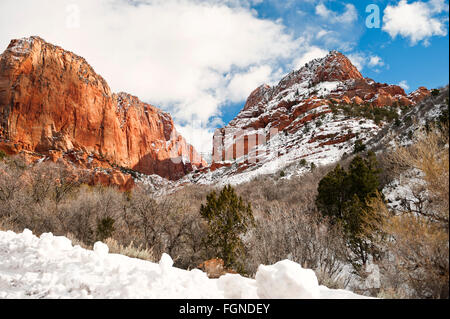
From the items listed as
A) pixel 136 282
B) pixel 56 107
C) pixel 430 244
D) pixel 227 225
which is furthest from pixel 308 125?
pixel 56 107

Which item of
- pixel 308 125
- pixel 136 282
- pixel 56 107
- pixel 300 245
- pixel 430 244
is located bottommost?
pixel 300 245

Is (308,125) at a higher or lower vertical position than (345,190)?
higher

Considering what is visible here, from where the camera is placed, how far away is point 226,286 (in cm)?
343

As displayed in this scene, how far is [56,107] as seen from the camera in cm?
6169

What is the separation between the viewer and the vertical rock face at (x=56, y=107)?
53509mm

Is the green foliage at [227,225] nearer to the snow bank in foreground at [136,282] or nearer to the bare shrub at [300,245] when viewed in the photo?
the bare shrub at [300,245]

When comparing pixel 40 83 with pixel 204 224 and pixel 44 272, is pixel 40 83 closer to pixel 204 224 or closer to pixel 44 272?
pixel 204 224

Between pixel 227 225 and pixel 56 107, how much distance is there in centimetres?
6797

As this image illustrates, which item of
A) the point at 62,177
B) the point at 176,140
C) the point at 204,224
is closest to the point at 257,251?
the point at 204,224

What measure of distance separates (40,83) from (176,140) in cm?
7614

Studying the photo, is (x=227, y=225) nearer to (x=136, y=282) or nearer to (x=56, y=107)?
(x=136, y=282)

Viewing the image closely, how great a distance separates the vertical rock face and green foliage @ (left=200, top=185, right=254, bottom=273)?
174 feet

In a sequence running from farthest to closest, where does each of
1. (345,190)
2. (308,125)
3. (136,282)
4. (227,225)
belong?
(308,125) → (345,190) → (227,225) → (136,282)

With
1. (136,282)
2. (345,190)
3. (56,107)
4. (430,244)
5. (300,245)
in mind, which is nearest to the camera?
(136,282)
